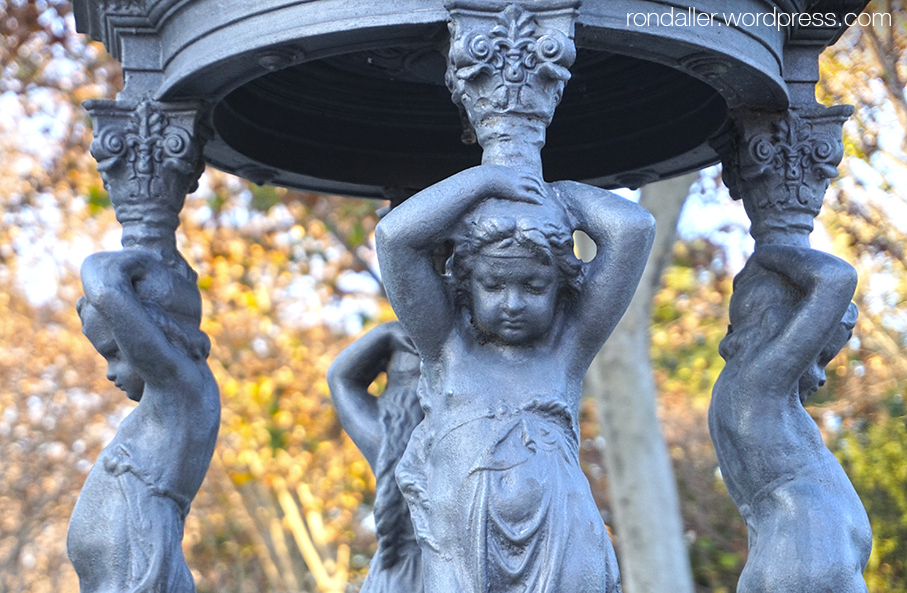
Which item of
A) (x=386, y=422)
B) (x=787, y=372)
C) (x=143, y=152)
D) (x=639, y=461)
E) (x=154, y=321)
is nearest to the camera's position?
(x=787, y=372)

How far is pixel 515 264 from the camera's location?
121 inches

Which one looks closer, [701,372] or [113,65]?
[113,65]

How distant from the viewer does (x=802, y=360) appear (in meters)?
3.66

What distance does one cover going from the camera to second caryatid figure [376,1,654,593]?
3000mm

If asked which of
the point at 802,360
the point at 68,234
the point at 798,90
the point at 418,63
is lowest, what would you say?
the point at 802,360

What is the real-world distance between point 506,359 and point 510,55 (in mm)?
885

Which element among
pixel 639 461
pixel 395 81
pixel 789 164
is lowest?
pixel 639 461

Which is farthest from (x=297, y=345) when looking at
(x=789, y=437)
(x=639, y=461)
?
(x=789, y=437)

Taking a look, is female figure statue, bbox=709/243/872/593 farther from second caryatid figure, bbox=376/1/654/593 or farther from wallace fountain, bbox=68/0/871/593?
second caryatid figure, bbox=376/1/654/593

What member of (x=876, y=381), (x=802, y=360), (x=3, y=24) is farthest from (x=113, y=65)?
(x=802, y=360)

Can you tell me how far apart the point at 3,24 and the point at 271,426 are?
5209 millimetres

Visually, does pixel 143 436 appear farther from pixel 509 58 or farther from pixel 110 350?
pixel 509 58

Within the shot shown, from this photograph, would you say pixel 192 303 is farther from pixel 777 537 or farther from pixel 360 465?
pixel 360 465

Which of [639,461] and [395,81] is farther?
[639,461]
